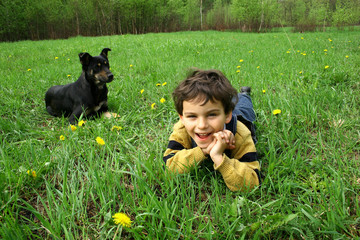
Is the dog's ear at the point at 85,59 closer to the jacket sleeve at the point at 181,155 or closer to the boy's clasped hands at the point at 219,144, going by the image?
the jacket sleeve at the point at 181,155

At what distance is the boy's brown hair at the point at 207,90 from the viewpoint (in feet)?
4.96

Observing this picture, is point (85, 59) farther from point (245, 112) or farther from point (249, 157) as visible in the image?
point (249, 157)

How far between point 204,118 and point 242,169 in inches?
17.9

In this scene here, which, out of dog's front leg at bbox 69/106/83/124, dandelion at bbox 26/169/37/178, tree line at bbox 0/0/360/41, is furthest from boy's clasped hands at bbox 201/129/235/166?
tree line at bbox 0/0/360/41

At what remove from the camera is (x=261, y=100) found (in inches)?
116

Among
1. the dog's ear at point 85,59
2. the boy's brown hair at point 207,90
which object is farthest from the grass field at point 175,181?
Result: the dog's ear at point 85,59

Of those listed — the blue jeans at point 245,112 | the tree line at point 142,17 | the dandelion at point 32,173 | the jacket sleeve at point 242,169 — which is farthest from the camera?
the tree line at point 142,17

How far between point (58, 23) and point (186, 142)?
38753 millimetres

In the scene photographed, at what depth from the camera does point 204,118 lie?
152 centimetres

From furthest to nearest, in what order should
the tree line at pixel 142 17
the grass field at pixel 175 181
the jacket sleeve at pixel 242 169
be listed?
the tree line at pixel 142 17 → the jacket sleeve at pixel 242 169 → the grass field at pixel 175 181

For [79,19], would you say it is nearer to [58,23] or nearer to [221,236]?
[58,23]

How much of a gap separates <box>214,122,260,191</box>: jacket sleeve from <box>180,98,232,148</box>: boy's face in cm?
21

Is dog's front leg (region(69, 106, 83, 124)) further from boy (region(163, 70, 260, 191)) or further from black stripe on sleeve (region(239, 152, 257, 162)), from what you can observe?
black stripe on sleeve (region(239, 152, 257, 162))

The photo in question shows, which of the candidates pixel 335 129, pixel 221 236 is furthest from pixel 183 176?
pixel 335 129
